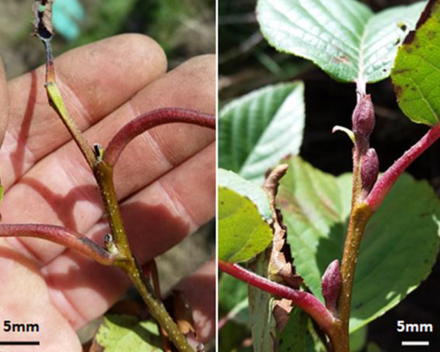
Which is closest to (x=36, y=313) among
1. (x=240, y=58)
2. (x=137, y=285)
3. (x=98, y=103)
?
(x=137, y=285)

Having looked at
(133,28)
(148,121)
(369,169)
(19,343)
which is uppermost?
(133,28)

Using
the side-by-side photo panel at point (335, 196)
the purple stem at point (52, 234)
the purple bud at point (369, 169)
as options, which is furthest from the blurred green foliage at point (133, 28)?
the purple bud at point (369, 169)

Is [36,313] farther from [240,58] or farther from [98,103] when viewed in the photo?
[240,58]

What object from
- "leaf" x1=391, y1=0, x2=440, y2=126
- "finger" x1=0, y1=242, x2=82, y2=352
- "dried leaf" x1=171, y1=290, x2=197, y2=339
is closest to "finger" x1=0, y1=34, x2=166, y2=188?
"finger" x1=0, y1=242, x2=82, y2=352

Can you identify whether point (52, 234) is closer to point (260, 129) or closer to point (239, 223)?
point (239, 223)

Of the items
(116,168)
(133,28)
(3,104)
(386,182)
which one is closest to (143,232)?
(116,168)

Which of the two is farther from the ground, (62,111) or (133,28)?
(133,28)

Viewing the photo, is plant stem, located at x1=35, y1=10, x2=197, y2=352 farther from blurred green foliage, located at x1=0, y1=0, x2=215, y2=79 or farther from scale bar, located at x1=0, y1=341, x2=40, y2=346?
blurred green foliage, located at x1=0, y1=0, x2=215, y2=79

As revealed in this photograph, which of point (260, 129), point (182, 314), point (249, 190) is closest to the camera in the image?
point (249, 190)
